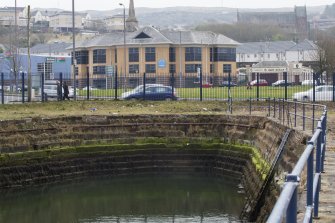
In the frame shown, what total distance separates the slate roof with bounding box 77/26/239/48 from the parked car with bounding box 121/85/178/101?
3967 cm

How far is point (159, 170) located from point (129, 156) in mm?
1255

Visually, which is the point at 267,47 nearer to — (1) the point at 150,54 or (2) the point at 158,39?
(2) the point at 158,39

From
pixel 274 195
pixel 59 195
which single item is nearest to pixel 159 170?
pixel 59 195

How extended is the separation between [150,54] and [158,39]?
197cm

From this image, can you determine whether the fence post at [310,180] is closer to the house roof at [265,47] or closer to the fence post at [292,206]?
the fence post at [292,206]

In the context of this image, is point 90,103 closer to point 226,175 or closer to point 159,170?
point 159,170

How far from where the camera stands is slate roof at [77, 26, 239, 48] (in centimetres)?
7581

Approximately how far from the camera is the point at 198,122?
1028 inches

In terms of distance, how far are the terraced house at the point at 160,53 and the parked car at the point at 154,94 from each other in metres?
38.2

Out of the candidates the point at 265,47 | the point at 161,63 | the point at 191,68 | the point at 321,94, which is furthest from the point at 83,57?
the point at 265,47

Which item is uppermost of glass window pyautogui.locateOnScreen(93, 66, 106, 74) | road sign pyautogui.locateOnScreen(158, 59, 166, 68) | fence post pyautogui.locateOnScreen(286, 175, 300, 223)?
road sign pyautogui.locateOnScreen(158, 59, 166, 68)

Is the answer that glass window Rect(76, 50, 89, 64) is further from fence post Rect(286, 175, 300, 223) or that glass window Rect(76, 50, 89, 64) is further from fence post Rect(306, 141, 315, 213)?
fence post Rect(286, 175, 300, 223)

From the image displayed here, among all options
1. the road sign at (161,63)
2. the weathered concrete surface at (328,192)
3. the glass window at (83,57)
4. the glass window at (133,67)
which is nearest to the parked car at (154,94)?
the weathered concrete surface at (328,192)

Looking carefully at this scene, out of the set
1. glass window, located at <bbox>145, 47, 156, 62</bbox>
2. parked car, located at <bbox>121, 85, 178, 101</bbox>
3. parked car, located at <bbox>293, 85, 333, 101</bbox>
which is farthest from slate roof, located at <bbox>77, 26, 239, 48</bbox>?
parked car, located at <bbox>293, 85, 333, 101</bbox>
